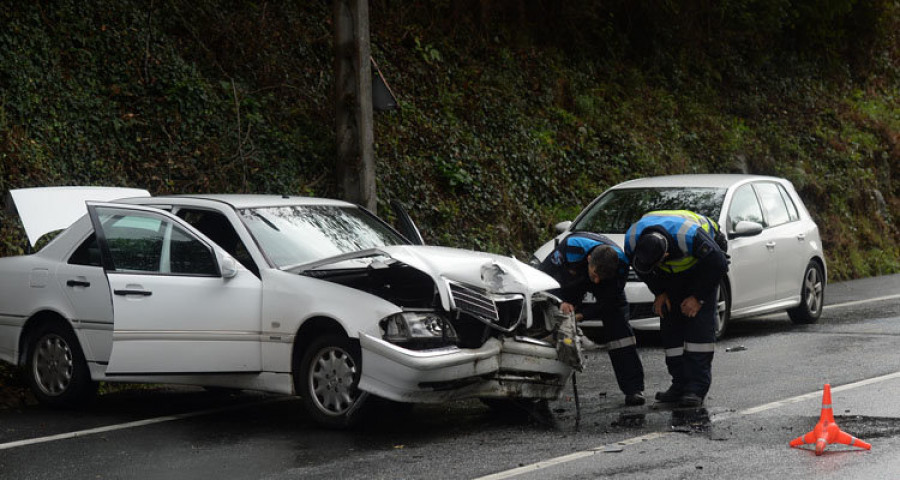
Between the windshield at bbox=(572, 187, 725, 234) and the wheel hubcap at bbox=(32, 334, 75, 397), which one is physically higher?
the windshield at bbox=(572, 187, 725, 234)

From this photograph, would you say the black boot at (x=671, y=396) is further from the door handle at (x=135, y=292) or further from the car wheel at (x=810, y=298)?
the car wheel at (x=810, y=298)

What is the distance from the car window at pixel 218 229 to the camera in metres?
8.52

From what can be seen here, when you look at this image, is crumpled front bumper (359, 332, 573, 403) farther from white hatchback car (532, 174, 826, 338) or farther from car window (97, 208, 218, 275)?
white hatchback car (532, 174, 826, 338)

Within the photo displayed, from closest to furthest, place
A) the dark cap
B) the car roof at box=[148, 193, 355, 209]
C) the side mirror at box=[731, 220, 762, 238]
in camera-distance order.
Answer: the dark cap < the car roof at box=[148, 193, 355, 209] < the side mirror at box=[731, 220, 762, 238]

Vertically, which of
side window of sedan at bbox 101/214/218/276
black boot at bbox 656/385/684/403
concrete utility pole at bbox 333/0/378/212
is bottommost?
black boot at bbox 656/385/684/403

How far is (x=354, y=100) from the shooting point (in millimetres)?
12242

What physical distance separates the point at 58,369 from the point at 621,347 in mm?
4269

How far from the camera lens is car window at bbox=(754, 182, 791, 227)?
13.1m

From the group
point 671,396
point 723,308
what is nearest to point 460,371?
point 671,396

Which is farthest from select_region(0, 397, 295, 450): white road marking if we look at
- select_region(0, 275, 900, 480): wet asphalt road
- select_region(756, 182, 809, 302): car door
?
select_region(756, 182, 809, 302): car door

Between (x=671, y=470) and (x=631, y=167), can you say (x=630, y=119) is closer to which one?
(x=631, y=167)

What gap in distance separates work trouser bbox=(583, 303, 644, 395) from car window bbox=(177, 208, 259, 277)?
8.51 ft

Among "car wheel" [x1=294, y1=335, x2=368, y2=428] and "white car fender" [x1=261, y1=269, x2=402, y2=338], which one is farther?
"car wheel" [x1=294, y1=335, x2=368, y2=428]

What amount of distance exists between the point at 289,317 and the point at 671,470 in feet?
9.21
